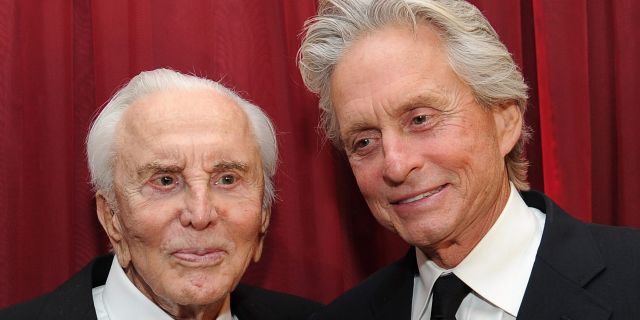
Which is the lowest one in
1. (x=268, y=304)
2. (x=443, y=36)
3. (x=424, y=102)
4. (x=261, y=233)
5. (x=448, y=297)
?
(x=268, y=304)

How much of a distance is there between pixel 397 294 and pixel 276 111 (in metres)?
0.79

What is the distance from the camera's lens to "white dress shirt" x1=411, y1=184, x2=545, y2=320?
6.55 feet

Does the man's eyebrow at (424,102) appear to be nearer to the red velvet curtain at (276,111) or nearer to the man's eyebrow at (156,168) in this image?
the man's eyebrow at (156,168)

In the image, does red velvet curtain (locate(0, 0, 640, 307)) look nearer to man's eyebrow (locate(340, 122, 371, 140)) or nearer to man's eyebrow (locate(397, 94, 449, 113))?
man's eyebrow (locate(340, 122, 371, 140))

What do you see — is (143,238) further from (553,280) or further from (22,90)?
(553,280)

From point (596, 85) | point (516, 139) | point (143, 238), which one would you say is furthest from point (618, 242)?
point (143, 238)

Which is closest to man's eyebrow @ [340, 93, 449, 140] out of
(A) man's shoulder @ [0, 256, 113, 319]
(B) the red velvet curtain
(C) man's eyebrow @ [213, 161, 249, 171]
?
(C) man's eyebrow @ [213, 161, 249, 171]

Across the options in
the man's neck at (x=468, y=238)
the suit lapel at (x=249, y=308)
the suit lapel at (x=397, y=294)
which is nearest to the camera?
the man's neck at (x=468, y=238)

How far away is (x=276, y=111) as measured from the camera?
8.87 feet

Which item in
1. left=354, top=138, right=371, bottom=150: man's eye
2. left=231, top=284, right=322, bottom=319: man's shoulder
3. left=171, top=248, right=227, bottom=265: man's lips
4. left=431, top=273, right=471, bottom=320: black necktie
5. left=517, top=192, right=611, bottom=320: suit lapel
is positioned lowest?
left=231, top=284, right=322, bottom=319: man's shoulder

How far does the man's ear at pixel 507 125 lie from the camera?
2143 mm

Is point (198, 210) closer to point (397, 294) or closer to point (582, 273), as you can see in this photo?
point (397, 294)

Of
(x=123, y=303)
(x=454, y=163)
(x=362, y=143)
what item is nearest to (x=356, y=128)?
(x=362, y=143)

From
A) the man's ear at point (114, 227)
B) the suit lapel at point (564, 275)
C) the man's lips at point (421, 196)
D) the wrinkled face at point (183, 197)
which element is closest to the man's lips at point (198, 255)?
the wrinkled face at point (183, 197)
